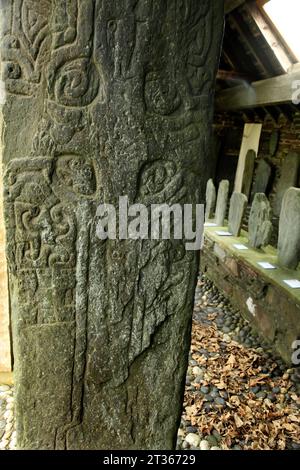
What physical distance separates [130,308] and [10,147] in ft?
2.50

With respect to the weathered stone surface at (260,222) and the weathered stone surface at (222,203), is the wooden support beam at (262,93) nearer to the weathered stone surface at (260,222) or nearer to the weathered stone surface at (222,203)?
the weathered stone surface at (222,203)

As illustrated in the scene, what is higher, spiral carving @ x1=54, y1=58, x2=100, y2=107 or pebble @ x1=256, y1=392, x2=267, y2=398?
spiral carving @ x1=54, y1=58, x2=100, y2=107

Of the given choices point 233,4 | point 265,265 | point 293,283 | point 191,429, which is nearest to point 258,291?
point 265,265

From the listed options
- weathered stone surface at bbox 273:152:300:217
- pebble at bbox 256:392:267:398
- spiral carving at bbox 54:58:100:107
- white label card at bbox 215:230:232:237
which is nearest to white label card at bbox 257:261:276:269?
white label card at bbox 215:230:232:237

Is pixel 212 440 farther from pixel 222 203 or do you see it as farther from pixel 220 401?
pixel 222 203

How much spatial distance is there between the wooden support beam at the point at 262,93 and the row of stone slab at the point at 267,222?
1414 mm

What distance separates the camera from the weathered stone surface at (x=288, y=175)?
5.93 metres

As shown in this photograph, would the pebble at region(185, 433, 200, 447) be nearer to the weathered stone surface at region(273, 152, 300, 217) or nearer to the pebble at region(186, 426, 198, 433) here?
the pebble at region(186, 426, 198, 433)

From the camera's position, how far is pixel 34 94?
1.20 meters

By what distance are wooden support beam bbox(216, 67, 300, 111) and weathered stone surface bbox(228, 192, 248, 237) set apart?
155 cm

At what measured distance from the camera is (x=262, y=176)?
22.4 feet

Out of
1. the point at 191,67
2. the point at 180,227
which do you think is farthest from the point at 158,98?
the point at 180,227

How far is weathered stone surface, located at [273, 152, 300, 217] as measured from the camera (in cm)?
593

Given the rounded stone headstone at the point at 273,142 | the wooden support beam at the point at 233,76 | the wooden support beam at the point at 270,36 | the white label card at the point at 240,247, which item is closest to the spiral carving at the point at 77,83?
the white label card at the point at 240,247
